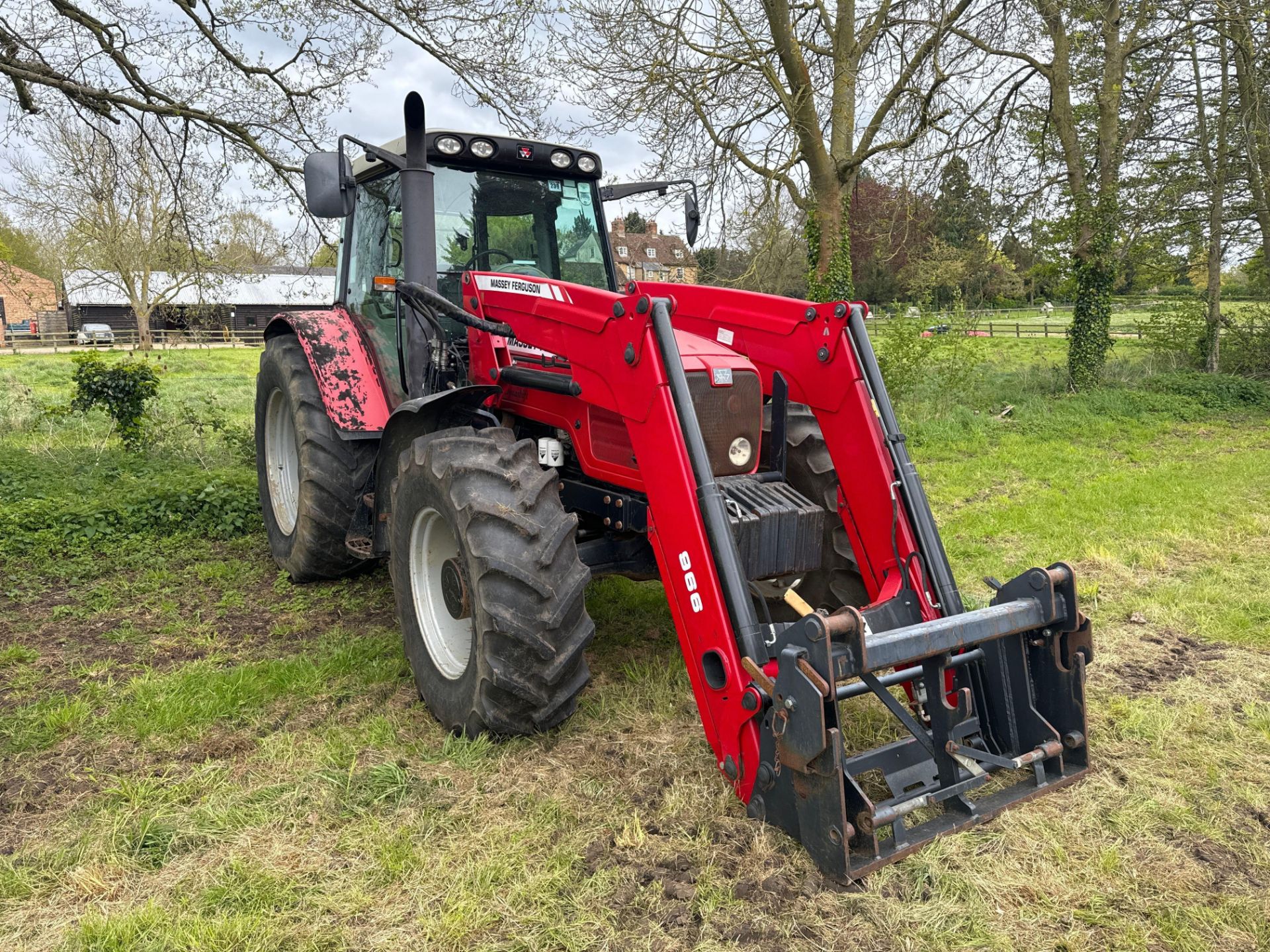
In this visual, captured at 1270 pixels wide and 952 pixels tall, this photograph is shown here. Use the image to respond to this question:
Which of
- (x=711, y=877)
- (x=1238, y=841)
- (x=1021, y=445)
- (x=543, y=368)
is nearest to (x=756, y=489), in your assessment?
(x=543, y=368)

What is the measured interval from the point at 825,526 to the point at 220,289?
9787 millimetres

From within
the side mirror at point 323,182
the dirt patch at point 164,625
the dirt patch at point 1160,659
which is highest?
the side mirror at point 323,182

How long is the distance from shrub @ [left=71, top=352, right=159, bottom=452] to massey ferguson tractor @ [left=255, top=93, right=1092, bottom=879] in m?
4.70

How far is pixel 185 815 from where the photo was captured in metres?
3.03

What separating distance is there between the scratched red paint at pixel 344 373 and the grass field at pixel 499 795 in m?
1.22

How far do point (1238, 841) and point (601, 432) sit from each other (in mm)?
2699

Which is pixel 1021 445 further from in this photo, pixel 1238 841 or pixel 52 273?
pixel 52 273

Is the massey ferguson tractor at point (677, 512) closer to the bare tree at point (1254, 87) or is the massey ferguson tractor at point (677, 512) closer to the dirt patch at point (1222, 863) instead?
the dirt patch at point (1222, 863)

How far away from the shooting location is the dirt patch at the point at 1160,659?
4.09m

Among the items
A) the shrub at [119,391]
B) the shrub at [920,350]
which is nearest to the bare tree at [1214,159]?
the shrub at [920,350]

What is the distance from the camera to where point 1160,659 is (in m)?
4.38

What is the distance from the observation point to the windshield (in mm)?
4527

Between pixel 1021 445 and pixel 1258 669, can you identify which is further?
Answer: pixel 1021 445

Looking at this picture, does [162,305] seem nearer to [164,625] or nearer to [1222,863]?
[164,625]
